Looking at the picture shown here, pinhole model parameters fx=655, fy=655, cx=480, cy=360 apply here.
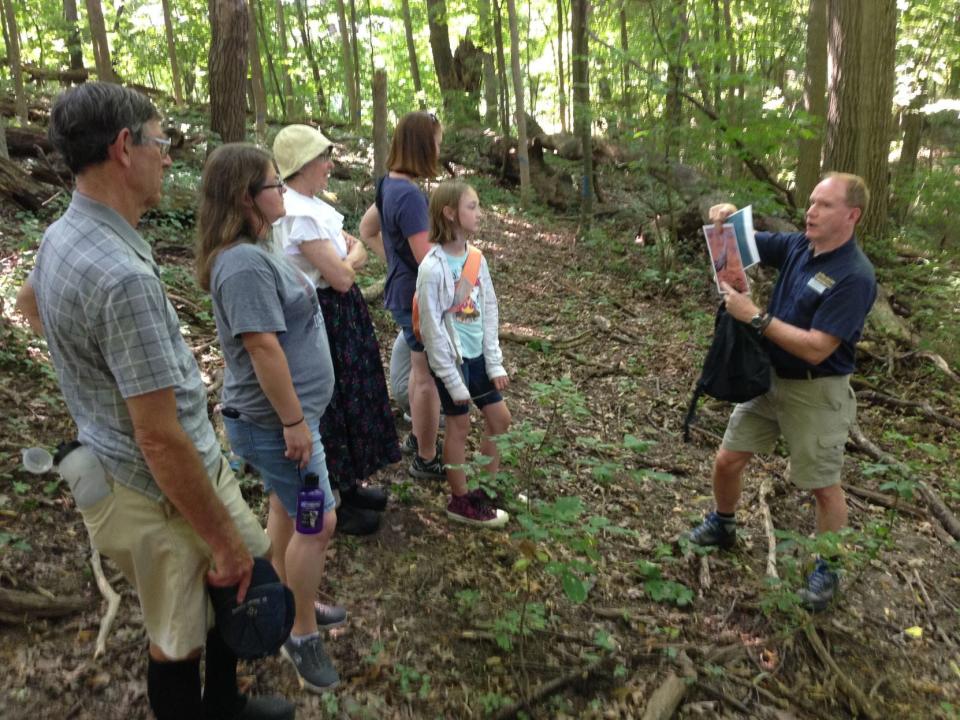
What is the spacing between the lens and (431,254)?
3387mm

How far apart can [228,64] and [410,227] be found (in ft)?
28.4

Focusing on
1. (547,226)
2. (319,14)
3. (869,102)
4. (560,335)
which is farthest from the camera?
(319,14)

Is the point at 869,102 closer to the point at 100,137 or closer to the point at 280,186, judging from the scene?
the point at 280,186

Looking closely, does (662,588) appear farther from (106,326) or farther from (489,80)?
(489,80)

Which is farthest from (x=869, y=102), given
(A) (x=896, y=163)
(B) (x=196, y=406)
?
(B) (x=196, y=406)

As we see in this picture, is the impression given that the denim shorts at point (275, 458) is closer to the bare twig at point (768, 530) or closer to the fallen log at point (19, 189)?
the bare twig at point (768, 530)

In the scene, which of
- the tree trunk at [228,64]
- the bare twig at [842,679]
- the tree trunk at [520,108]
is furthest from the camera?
the tree trunk at [520,108]

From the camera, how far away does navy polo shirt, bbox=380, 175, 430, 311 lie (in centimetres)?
350

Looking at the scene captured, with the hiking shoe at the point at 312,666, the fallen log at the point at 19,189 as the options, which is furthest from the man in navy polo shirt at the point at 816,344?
the fallen log at the point at 19,189

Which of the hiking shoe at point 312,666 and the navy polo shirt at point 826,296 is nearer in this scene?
the hiking shoe at point 312,666

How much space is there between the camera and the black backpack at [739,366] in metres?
3.44

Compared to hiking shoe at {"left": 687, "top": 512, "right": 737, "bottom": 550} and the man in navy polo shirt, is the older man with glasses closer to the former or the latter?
the man in navy polo shirt

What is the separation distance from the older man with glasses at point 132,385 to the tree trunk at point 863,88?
9130 mm

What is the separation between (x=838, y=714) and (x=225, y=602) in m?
2.67
